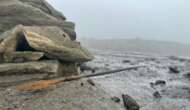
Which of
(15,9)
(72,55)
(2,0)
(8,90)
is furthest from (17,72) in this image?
(2,0)

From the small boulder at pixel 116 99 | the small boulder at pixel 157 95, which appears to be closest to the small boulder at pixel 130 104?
the small boulder at pixel 116 99

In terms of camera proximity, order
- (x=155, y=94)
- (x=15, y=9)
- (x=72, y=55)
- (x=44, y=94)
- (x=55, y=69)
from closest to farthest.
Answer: (x=44, y=94) → (x=55, y=69) → (x=72, y=55) → (x=155, y=94) → (x=15, y=9)

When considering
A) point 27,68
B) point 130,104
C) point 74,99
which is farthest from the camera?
point 27,68

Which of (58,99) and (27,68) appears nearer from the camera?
(58,99)

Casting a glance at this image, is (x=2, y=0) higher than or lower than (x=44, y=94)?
higher

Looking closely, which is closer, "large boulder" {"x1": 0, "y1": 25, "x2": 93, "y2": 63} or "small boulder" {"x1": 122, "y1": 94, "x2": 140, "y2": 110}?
"small boulder" {"x1": 122, "y1": 94, "x2": 140, "y2": 110}

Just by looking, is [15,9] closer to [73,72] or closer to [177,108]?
[73,72]

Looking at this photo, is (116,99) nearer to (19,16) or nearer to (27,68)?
(27,68)

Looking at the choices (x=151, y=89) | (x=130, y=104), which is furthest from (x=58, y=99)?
(x=151, y=89)

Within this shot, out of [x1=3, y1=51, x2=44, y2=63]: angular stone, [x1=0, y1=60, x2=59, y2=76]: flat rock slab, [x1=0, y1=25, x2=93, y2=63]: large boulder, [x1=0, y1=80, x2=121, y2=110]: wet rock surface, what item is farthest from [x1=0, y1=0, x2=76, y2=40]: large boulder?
[x1=0, y1=80, x2=121, y2=110]: wet rock surface

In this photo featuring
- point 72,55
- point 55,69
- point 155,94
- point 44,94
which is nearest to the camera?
point 44,94

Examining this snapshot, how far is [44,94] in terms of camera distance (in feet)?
117

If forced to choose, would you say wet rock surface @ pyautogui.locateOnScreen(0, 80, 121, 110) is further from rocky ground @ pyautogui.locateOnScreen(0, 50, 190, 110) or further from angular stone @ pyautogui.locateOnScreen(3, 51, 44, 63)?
angular stone @ pyautogui.locateOnScreen(3, 51, 44, 63)

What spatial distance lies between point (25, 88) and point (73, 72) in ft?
29.1
